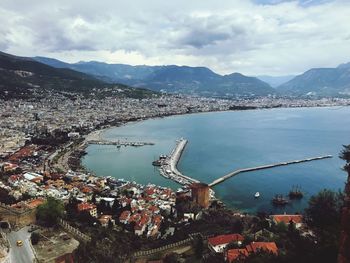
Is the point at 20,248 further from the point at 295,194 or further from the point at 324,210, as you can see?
the point at 295,194

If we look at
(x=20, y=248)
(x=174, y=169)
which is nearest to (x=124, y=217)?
(x=20, y=248)

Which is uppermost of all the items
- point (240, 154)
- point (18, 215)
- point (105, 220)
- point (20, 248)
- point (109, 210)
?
point (18, 215)

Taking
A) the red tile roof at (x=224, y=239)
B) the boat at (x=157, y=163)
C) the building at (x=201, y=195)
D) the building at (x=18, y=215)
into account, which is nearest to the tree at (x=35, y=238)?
the building at (x=18, y=215)

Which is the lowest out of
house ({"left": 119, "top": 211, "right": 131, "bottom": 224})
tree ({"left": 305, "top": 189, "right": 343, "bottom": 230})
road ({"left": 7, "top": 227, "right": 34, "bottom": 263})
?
house ({"left": 119, "top": 211, "right": 131, "bottom": 224})

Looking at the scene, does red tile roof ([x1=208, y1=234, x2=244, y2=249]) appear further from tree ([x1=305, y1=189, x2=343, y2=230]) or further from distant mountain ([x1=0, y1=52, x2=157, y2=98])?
distant mountain ([x1=0, y1=52, x2=157, y2=98])

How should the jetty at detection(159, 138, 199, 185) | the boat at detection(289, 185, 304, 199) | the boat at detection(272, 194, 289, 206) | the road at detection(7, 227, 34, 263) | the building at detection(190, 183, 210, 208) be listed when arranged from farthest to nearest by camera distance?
1. the jetty at detection(159, 138, 199, 185)
2. the boat at detection(289, 185, 304, 199)
3. the boat at detection(272, 194, 289, 206)
4. the building at detection(190, 183, 210, 208)
5. the road at detection(7, 227, 34, 263)

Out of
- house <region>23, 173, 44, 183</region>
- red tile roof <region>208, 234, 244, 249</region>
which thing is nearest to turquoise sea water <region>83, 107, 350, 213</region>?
house <region>23, 173, 44, 183</region>

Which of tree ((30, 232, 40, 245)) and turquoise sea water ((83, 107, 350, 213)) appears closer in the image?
tree ((30, 232, 40, 245))
